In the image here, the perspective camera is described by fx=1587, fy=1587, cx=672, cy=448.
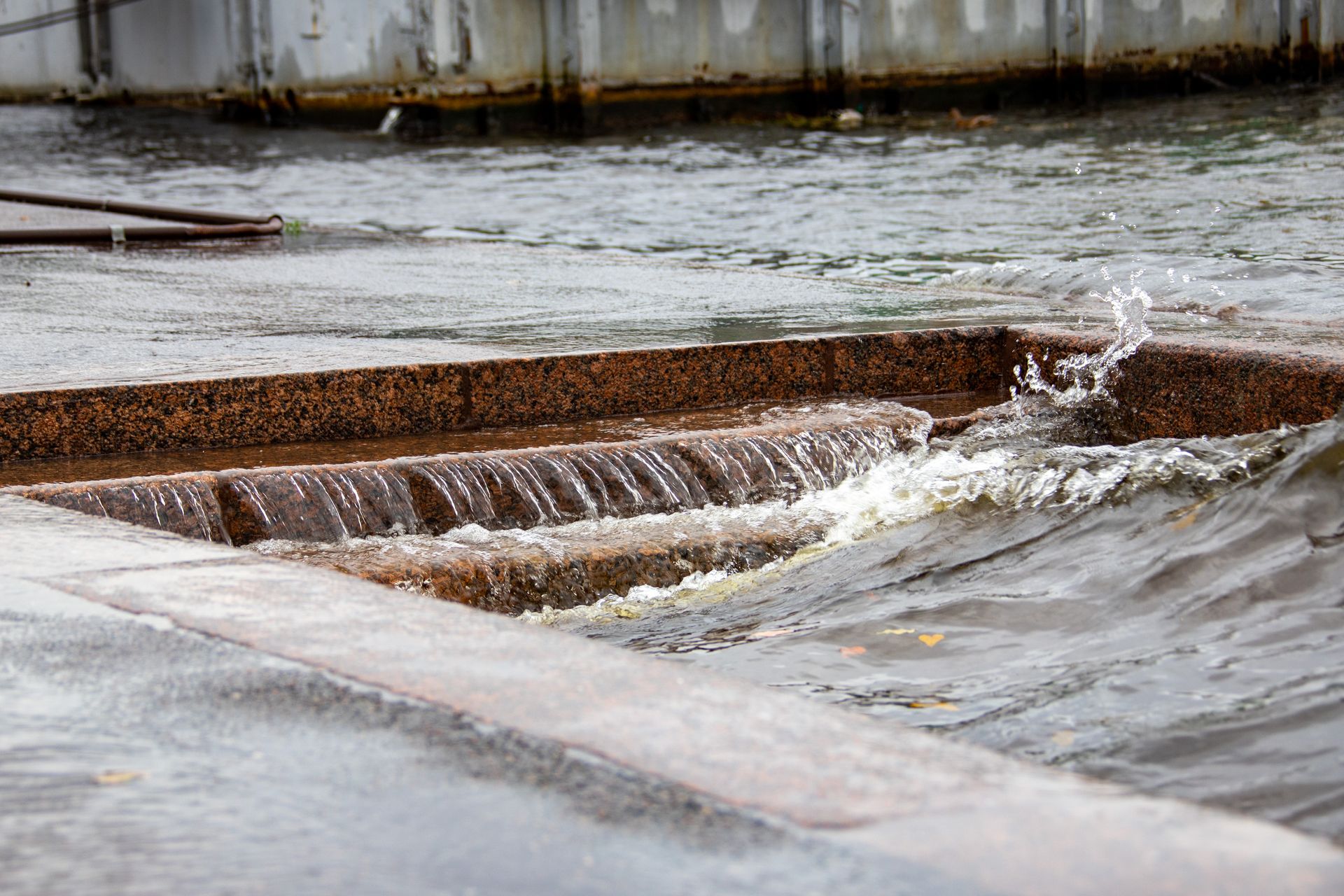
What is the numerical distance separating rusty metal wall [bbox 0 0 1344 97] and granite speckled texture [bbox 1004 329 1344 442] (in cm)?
2254

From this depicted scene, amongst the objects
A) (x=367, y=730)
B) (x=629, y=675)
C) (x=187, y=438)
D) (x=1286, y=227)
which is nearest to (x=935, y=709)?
(x=629, y=675)

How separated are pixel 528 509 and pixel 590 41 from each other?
23.9 meters

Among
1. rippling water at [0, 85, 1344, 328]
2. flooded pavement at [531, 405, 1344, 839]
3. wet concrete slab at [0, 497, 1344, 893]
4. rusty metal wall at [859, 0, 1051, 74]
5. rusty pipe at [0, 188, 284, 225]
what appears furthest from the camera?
rusty metal wall at [859, 0, 1051, 74]

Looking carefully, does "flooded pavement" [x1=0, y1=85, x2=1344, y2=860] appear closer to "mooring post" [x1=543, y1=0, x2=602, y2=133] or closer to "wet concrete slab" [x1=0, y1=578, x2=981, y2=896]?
"wet concrete slab" [x1=0, y1=578, x2=981, y2=896]

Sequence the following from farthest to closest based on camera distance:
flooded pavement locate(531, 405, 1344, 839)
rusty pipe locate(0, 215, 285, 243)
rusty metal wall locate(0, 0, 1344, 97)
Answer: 1. rusty metal wall locate(0, 0, 1344, 97)
2. rusty pipe locate(0, 215, 285, 243)
3. flooded pavement locate(531, 405, 1344, 839)

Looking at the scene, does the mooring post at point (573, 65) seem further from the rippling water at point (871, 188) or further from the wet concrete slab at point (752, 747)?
the wet concrete slab at point (752, 747)

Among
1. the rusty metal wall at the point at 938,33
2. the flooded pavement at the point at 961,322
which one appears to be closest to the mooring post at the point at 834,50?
the rusty metal wall at the point at 938,33

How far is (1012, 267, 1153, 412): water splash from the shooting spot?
5.61 meters

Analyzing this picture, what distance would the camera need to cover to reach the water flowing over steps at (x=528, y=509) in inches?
165

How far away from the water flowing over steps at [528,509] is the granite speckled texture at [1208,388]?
101 centimetres

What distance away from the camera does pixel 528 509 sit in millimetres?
4633

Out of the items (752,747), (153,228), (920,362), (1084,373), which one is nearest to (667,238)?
(153,228)

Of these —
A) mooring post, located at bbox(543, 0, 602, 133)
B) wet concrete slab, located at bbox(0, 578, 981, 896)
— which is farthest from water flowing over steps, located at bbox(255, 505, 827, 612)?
mooring post, located at bbox(543, 0, 602, 133)

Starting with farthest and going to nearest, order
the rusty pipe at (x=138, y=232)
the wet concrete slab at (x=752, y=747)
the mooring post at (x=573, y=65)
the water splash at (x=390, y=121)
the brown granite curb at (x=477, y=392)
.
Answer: the mooring post at (x=573, y=65), the water splash at (x=390, y=121), the rusty pipe at (x=138, y=232), the brown granite curb at (x=477, y=392), the wet concrete slab at (x=752, y=747)
